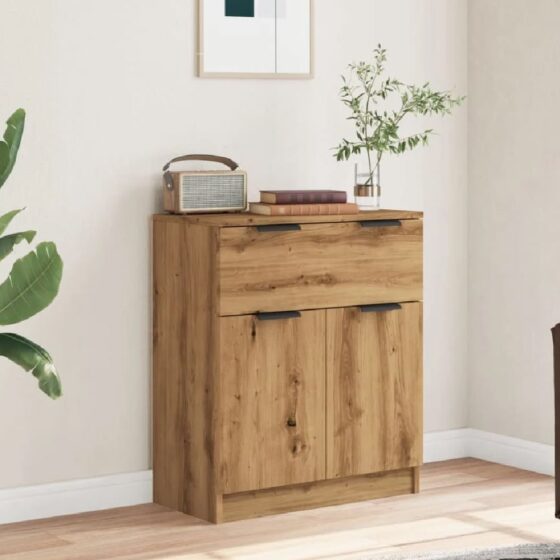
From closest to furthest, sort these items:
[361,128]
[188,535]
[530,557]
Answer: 1. [530,557]
2. [188,535]
3. [361,128]

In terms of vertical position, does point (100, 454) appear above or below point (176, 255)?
below

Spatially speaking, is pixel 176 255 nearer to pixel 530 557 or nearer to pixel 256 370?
pixel 256 370

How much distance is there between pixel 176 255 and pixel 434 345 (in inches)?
50.8

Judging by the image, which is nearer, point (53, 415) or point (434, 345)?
point (53, 415)

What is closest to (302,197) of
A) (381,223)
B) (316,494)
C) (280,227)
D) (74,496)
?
(280,227)

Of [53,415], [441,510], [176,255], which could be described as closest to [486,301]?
[441,510]

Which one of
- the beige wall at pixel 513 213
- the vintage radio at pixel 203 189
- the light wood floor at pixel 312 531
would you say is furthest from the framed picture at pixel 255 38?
the light wood floor at pixel 312 531

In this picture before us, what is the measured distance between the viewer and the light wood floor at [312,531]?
383cm

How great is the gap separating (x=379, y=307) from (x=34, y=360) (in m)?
1.33

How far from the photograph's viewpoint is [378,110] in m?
4.86

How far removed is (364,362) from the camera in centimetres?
437

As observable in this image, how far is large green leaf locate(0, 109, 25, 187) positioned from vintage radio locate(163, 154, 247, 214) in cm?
79

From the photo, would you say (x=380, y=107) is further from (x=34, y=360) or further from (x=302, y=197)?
(x=34, y=360)

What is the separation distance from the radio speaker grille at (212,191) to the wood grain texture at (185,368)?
104 mm
